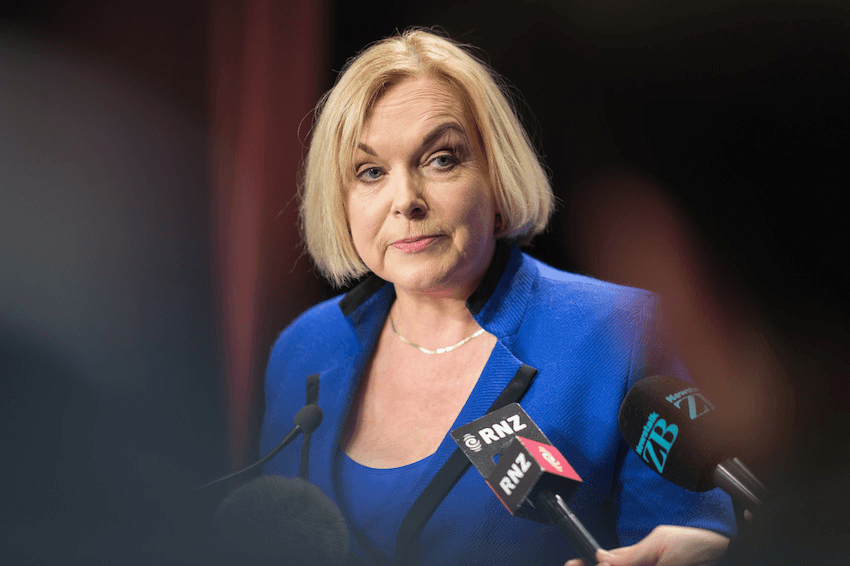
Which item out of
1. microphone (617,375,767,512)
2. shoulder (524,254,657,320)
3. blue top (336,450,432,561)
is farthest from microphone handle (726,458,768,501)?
blue top (336,450,432,561)

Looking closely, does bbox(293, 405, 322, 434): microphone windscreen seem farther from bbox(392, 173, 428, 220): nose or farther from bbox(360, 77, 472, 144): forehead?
bbox(360, 77, 472, 144): forehead

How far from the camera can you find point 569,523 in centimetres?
70

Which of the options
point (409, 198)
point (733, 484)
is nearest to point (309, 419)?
point (409, 198)

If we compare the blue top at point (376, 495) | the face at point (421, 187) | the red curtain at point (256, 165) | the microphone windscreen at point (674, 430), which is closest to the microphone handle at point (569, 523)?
the microphone windscreen at point (674, 430)

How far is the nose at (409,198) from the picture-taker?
3.50ft

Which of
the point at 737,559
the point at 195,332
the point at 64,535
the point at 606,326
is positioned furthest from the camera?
the point at 195,332

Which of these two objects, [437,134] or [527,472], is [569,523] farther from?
[437,134]

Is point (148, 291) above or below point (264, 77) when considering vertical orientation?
below

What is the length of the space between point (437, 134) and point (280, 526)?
711 mm

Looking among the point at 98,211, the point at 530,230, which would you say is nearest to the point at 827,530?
the point at 530,230

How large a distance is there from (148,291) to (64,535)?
498 millimetres

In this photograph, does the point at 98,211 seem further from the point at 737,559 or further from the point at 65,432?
the point at 737,559

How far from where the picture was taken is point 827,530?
44.4 inches

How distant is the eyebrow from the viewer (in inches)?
42.2
